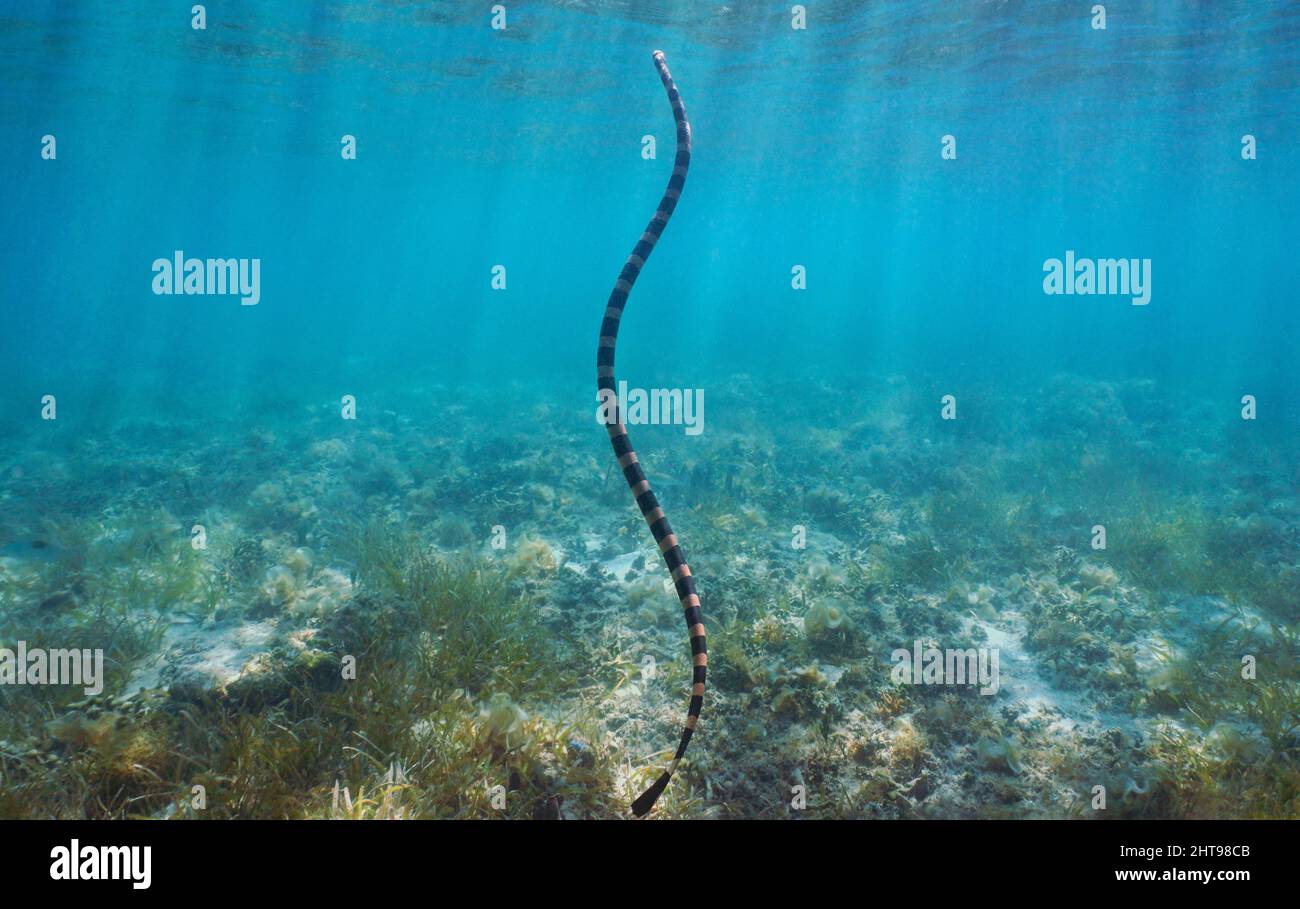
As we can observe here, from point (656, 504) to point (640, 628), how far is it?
248 cm

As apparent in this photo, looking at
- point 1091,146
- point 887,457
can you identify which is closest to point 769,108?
point 1091,146

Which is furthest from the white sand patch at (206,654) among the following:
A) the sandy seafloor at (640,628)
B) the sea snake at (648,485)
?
the sea snake at (648,485)

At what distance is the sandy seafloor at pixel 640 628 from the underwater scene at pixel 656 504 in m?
0.04

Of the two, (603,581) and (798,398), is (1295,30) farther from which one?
(603,581)

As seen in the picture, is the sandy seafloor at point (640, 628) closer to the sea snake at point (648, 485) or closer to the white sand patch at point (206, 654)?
the white sand patch at point (206, 654)

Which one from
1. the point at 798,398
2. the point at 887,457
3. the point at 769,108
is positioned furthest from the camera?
the point at 769,108

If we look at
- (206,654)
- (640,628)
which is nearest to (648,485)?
(640,628)

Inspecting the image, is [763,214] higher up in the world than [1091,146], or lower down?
higher up

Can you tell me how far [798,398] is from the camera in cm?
1627

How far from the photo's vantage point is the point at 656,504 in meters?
3.59

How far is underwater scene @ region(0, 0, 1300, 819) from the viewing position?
3.97 metres
